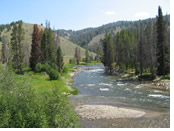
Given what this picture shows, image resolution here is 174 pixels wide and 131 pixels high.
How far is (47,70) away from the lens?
197ft

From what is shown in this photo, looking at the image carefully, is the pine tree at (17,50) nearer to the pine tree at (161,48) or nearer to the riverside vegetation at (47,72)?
the riverside vegetation at (47,72)

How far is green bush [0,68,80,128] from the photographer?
12.6 m

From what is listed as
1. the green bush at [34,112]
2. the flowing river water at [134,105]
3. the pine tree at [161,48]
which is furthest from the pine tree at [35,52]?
the green bush at [34,112]

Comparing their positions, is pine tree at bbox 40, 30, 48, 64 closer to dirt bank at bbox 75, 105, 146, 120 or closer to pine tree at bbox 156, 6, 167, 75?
pine tree at bbox 156, 6, 167, 75

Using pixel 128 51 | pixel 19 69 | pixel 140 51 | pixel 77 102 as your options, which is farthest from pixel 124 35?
pixel 77 102

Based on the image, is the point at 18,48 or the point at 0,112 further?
the point at 18,48

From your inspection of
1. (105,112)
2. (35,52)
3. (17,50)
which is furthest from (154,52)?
(17,50)

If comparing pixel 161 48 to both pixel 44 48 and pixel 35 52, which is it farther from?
pixel 35 52

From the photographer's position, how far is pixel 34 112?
13305 millimetres

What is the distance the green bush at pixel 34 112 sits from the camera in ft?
41.4

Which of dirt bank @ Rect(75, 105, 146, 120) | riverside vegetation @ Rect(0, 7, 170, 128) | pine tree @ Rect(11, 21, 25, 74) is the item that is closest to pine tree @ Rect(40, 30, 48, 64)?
riverside vegetation @ Rect(0, 7, 170, 128)
